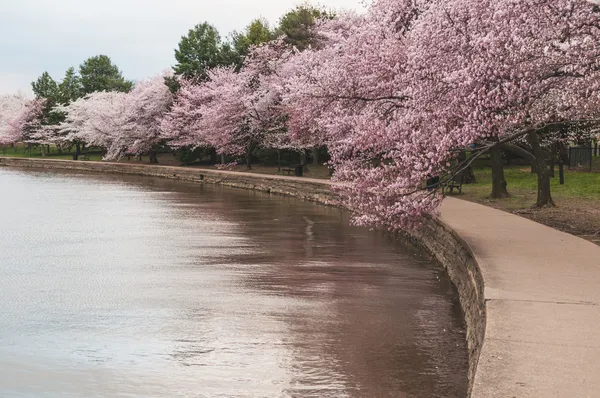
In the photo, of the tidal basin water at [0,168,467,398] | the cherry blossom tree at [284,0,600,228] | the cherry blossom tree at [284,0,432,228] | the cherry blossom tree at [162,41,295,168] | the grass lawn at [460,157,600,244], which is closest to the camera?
the tidal basin water at [0,168,467,398]

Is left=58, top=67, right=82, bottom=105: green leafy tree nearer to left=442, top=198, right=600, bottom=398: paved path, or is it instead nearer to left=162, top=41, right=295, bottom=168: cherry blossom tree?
left=162, top=41, right=295, bottom=168: cherry blossom tree

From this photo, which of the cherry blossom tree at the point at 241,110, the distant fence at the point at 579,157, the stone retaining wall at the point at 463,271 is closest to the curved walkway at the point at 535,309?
the stone retaining wall at the point at 463,271

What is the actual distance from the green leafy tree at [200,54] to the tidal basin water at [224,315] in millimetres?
40992

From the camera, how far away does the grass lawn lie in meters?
19.9

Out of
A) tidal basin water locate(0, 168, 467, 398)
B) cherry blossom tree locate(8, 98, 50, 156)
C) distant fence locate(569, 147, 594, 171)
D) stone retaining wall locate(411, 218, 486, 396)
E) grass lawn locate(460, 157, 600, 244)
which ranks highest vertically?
cherry blossom tree locate(8, 98, 50, 156)

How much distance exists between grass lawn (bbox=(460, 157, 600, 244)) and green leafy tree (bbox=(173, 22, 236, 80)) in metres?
30.2

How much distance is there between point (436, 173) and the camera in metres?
16.7

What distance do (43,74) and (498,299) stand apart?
131 meters

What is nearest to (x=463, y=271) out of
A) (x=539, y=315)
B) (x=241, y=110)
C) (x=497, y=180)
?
(x=539, y=315)

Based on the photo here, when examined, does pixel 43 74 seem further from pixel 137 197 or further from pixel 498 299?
pixel 498 299

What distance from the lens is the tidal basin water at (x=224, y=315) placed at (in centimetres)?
962

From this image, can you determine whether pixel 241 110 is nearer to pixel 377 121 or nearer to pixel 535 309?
pixel 377 121

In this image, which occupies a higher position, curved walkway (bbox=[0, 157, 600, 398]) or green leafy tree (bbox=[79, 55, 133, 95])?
green leafy tree (bbox=[79, 55, 133, 95])

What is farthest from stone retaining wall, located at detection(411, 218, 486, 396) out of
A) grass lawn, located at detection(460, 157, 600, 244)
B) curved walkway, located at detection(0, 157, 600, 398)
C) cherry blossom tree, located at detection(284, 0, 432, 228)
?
grass lawn, located at detection(460, 157, 600, 244)
